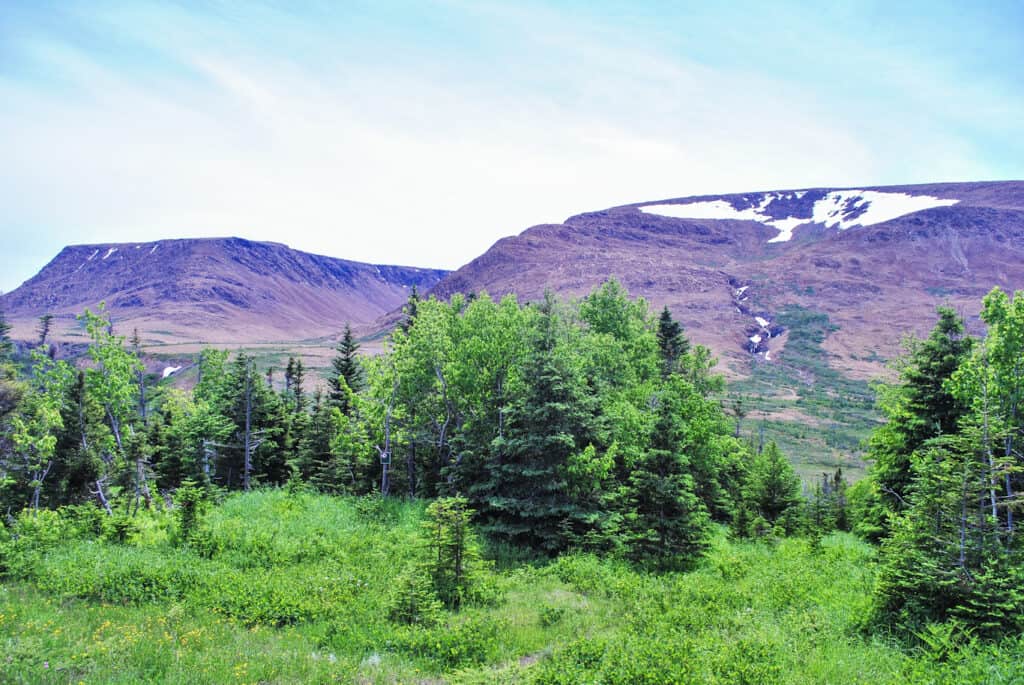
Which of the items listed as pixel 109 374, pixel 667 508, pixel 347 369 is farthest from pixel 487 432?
pixel 347 369

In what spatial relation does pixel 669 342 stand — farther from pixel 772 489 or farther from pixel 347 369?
pixel 347 369

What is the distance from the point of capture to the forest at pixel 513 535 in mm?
8516

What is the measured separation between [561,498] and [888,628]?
8.78 m

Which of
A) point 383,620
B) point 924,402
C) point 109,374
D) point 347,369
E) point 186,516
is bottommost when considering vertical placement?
point 383,620

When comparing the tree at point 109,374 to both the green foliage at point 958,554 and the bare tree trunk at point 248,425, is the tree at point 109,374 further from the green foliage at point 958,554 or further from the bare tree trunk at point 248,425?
the green foliage at point 958,554

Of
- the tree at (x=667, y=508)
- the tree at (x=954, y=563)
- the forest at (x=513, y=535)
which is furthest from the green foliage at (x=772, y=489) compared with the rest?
the tree at (x=954, y=563)

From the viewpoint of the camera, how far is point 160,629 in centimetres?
902

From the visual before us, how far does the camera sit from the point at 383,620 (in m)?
10.0

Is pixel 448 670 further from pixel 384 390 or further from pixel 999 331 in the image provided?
pixel 999 331

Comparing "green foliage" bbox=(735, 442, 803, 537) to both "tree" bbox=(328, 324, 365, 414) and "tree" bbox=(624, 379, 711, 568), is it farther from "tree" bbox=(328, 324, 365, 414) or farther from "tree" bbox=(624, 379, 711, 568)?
"tree" bbox=(328, 324, 365, 414)

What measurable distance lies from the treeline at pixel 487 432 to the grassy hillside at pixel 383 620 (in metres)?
2.13

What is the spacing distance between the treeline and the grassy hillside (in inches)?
83.9

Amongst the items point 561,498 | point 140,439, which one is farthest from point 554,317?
point 140,439

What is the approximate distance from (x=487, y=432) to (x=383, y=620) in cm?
1049
